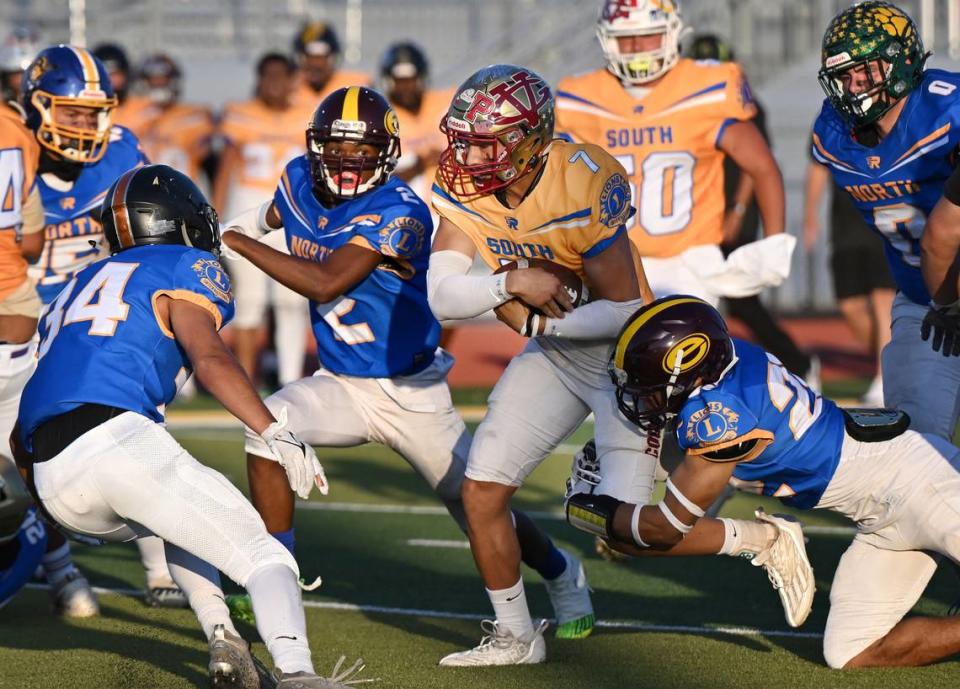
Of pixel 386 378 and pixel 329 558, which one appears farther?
pixel 329 558

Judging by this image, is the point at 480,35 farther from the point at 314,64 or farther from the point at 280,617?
the point at 280,617

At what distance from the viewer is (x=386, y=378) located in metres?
5.52

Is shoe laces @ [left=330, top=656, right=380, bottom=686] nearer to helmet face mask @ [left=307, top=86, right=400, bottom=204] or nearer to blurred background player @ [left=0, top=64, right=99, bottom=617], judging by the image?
blurred background player @ [left=0, top=64, right=99, bottom=617]

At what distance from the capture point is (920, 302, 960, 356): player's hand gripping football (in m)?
5.11

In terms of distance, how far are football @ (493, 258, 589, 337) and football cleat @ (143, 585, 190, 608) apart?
1.72m

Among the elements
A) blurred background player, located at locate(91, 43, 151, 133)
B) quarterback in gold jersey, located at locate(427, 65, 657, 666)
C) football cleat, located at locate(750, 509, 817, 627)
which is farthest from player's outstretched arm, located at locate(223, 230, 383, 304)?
blurred background player, located at locate(91, 43, 151, 133)

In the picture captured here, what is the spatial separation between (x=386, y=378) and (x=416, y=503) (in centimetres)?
250

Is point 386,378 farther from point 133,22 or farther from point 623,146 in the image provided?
point 133,22

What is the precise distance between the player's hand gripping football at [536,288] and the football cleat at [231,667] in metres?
1.34

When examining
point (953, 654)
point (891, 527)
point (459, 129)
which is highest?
point (459, 129)

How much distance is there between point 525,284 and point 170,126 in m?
7.78

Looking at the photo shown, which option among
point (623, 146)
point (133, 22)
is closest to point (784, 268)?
point (623, 146)

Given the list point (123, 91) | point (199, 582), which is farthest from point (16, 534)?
point (123, 91)

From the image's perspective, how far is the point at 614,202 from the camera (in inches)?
189
